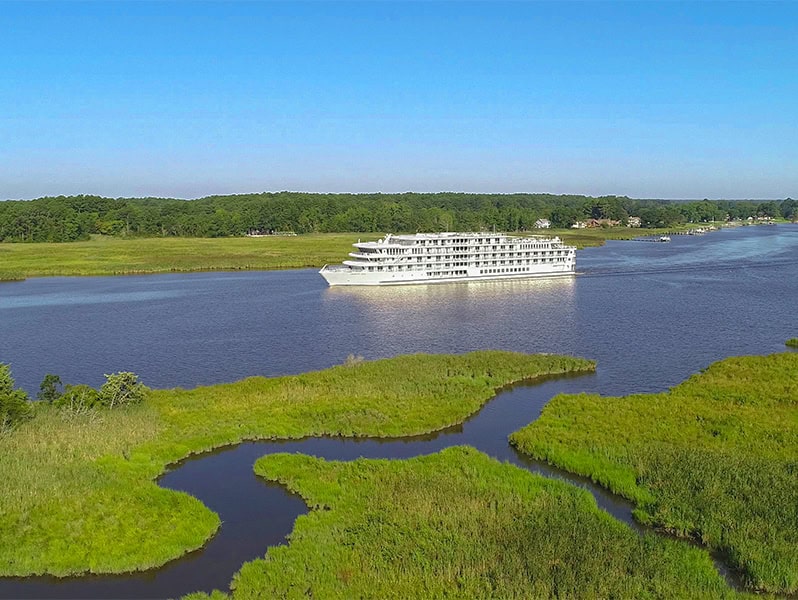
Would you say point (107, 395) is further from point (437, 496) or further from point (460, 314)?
point (460, 314)

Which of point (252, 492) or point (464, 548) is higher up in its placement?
point (464, 548)

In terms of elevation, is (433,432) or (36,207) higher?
(36,207)

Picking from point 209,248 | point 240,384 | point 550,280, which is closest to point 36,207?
point 209,248

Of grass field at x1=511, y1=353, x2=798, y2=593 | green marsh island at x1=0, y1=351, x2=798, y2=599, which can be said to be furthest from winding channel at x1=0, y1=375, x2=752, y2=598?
grass field at x1=511, y1=353, x2=798, y2=593

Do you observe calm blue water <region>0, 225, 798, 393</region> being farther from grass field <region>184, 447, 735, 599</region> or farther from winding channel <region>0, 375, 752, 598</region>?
grass field <region>184, 447, 735, 599</region>

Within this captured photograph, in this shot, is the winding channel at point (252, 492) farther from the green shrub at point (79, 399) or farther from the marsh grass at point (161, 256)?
the marsh grass at point (161, 256)

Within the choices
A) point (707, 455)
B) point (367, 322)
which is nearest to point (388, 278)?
point (367, 322)

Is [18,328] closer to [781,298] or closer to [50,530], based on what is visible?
[50,530]
